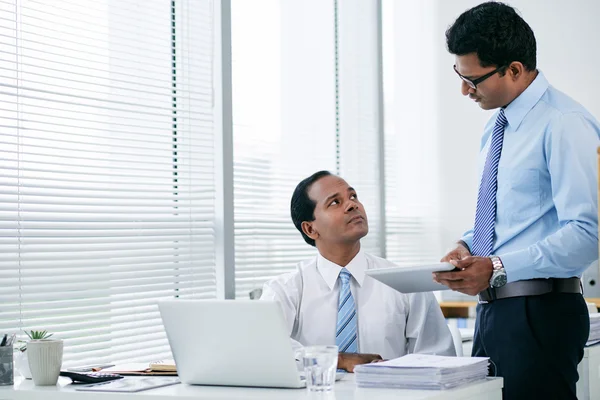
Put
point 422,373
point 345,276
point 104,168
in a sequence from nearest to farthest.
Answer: point 422,373, point 345,276, point 104,168

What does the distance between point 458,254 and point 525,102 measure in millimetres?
452

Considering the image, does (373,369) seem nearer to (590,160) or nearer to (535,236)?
(535,236)

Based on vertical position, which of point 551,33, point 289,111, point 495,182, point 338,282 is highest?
point 551,33

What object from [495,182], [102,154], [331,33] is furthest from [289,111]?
[495,182]

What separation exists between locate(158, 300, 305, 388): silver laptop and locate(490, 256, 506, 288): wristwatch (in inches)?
22.3

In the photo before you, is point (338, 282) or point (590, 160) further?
point (338, 282)

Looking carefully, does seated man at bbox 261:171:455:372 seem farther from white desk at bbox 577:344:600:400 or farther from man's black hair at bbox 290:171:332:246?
white desk at bbox 577:344:600:400

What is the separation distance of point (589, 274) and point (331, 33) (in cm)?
198

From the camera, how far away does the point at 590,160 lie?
2.23 m

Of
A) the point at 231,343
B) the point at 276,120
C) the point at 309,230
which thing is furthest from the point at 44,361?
the point at 276,120

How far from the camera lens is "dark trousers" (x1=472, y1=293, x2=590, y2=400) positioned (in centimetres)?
226

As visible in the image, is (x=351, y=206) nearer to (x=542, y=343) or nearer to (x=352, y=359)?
(x=352, y=359)

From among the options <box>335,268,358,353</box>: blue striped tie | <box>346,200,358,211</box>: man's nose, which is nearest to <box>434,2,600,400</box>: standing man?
<box>335,268,358,353</box>: blue striped tie

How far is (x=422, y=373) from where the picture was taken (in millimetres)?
1935
